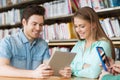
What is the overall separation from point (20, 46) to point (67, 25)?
1.27 metres

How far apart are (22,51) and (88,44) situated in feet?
1.98

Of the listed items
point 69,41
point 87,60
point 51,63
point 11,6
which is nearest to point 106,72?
point 51,63

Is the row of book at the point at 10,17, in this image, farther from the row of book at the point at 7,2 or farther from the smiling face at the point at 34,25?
the smiling face at the point at 34,25

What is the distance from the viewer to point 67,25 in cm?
328

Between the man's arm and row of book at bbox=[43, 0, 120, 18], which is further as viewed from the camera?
row of book at bbox=[43, 0, 120, 18]

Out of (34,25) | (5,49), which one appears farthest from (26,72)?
(34,25)

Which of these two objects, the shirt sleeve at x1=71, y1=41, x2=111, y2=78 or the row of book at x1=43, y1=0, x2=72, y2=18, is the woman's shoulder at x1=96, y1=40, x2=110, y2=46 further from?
the row of book at x1=43, y1=0, x2=72, y2=18

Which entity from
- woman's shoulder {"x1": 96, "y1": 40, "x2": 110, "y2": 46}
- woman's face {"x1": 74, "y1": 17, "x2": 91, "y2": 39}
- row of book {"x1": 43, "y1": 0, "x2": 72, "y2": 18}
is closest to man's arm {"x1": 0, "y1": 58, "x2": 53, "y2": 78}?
woman's shoulder {"x1": 96, "y1": 40, "x2": 110, "y2": 46}

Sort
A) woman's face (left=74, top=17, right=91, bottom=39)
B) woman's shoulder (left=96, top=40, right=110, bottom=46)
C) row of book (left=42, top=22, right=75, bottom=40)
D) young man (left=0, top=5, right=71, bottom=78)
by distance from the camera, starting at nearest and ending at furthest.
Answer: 1. young man (left=0, top=5, right=71, bottom=78)
2. woman's shoulder (left=96, top=40, right=110, bottom=46)
3. woman's face (left=74, top=17, right=91, bottom=39)
4. row of book (left=42, top=22, right=75, bottom=40)

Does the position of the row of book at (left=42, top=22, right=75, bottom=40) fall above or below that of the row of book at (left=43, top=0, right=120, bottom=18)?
below

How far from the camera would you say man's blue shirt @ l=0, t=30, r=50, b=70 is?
202 cm

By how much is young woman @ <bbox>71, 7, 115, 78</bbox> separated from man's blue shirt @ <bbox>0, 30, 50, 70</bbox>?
0.31m

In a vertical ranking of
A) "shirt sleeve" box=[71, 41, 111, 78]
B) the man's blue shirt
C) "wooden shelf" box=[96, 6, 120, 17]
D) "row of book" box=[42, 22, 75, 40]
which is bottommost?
"shirt sleeve" box=[71, 41, 111, 78]

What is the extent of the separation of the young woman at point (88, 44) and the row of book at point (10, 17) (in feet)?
6.66
